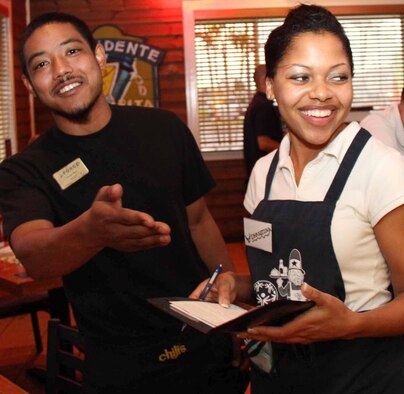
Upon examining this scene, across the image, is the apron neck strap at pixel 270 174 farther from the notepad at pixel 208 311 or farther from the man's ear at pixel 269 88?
the notepad at pixel 208 311

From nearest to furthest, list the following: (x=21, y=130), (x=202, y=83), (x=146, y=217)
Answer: (x=146, y=217)
(x=21, y=130)
(x=202, y=83)

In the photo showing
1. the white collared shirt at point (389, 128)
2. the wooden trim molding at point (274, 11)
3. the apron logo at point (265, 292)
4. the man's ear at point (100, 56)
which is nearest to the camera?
the apron logo at point (265, 292)

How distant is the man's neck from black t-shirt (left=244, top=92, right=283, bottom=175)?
3749mm

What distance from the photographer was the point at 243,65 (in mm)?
7395

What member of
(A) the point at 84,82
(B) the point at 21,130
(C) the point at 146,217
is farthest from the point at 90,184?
(B) the point at 21,130

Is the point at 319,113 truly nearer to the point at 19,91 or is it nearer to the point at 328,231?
the point at 328,231

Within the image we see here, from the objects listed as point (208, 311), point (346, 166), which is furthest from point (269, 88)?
point (208, 311)

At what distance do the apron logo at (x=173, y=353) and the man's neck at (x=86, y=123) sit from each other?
693 millimetres

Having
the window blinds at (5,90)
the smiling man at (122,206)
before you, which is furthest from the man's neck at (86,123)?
Answer: the window blinds at (5,90)

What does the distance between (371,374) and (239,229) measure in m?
6.12

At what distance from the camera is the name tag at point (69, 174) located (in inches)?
71.7

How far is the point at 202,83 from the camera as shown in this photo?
24.2 feet

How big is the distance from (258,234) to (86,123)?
0.69 meters

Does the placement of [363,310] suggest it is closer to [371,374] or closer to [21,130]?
[371,374]
